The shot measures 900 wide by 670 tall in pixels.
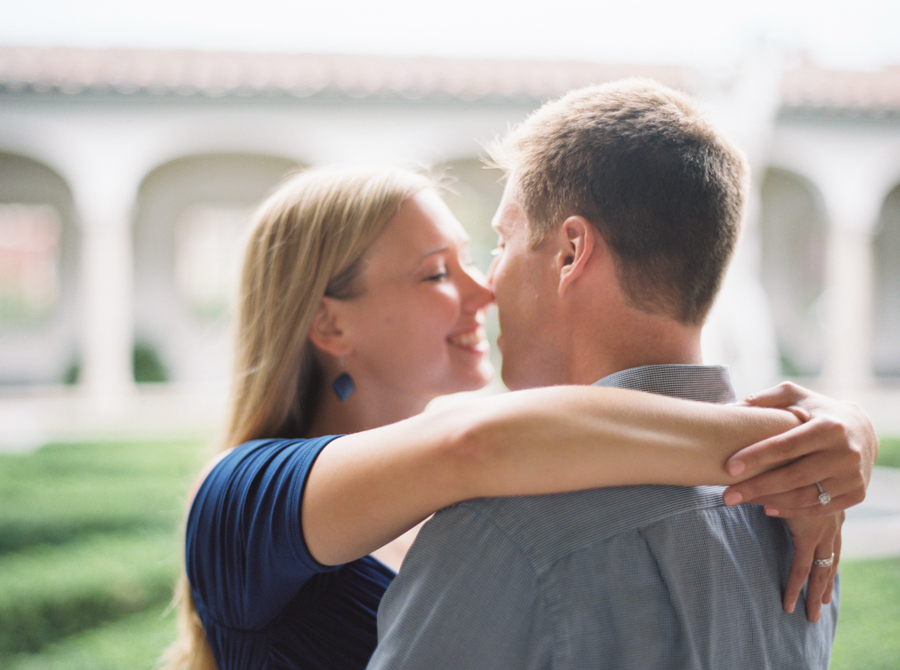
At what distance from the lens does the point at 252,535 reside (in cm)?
120

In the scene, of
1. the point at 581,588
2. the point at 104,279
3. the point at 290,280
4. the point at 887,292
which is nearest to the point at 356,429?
the point at 290,280

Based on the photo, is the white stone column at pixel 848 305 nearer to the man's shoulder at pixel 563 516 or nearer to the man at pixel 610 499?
the man at pixel 610 499

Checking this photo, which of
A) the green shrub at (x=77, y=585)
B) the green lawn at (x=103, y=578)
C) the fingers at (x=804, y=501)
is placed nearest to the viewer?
the fingers at (x=804, y=501)

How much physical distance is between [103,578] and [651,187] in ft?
13.6

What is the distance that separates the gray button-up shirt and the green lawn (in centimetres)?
122

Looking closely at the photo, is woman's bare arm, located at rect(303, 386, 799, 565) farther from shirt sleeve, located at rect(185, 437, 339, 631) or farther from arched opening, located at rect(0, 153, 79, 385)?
arched opening, located at rect(0, 153, 79, 385)

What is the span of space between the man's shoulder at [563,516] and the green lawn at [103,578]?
123 centimetres

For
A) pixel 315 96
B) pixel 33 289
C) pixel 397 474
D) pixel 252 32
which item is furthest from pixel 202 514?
pixel 33 289

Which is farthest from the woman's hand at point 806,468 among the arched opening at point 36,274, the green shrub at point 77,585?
the arched opening at point 36,274

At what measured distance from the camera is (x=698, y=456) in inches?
38.4

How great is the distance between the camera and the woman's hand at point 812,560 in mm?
1038

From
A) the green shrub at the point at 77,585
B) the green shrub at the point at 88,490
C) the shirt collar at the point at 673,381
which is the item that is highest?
the shirt collar at the point at 673,381

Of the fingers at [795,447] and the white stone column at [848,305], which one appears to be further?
the white stone column at [848,305]

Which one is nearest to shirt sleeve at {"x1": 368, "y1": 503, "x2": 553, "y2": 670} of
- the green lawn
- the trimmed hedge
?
the green lawn
